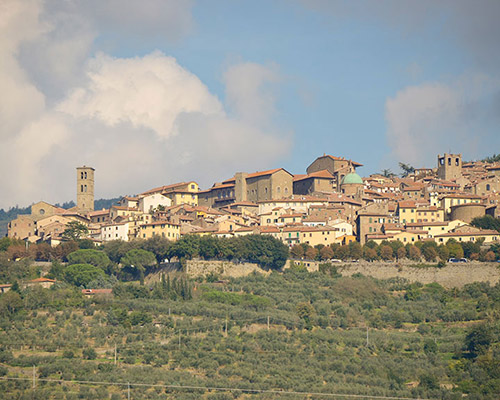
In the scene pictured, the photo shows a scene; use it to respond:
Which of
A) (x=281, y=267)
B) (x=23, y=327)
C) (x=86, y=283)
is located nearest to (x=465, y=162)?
(x=281, y=267)

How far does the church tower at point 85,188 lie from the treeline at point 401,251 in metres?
30.9

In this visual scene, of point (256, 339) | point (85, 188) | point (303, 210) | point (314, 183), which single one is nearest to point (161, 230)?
point (303, 210)

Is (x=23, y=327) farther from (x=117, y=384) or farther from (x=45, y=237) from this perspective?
(x=45, y=237)

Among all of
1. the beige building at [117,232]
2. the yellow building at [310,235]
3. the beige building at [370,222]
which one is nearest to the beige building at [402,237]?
the beige building at [370,222]

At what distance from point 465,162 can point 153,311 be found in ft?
229

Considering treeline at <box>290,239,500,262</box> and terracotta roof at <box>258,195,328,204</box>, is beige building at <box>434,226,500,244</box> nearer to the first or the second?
treeline at <box>290,239,500,262</box>

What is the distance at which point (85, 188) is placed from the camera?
101m

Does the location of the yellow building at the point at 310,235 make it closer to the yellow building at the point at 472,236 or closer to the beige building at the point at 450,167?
the yellow building at the point at 472,236

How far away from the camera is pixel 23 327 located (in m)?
60.3

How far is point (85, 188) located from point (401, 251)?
39.2 meters

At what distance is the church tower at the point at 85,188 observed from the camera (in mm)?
100000

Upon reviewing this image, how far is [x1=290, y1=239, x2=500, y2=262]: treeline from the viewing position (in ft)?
239

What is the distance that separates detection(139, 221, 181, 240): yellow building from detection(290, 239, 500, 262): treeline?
1071 cm

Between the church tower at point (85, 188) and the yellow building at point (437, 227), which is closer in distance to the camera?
the yellow building at point (437, 227)
